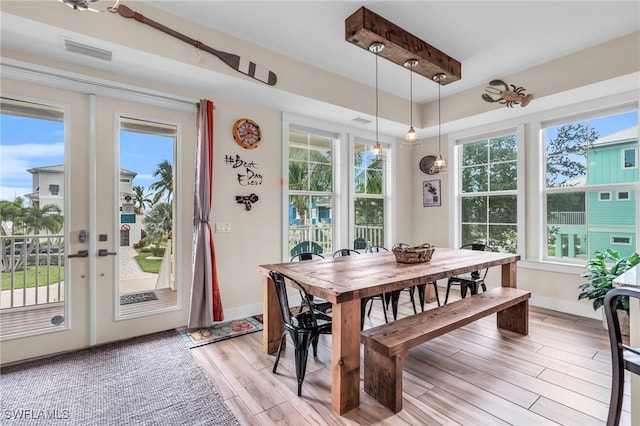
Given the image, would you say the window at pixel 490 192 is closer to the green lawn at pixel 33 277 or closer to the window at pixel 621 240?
the window at pixel 621 240

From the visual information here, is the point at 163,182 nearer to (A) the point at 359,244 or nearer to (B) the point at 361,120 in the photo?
(B) the point at 361,120

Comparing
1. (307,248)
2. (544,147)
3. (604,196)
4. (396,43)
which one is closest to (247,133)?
(307,248)

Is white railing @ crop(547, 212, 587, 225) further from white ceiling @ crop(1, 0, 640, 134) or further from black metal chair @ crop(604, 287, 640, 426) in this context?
black metal chair @ crop(604, 287, 640, 426)

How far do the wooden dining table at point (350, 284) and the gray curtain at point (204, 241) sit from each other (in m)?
0.83

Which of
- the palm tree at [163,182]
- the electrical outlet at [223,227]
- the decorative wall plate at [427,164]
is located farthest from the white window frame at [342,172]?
A: the palm tree at [163,182]

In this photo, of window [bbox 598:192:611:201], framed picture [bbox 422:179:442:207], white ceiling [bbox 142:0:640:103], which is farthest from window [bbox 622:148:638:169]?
framed picture [bbox 422:179:442:207]

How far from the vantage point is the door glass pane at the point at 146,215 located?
3.05m

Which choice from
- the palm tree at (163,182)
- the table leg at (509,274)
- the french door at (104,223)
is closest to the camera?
the french door at (104,223)

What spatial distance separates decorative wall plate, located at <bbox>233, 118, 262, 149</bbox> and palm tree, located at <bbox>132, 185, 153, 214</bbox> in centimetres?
114

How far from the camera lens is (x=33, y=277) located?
2.71 m

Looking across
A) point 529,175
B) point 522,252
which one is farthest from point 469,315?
point 529,175

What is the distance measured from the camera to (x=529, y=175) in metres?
4.17

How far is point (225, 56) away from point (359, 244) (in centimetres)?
320

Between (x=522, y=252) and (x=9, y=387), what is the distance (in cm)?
538
